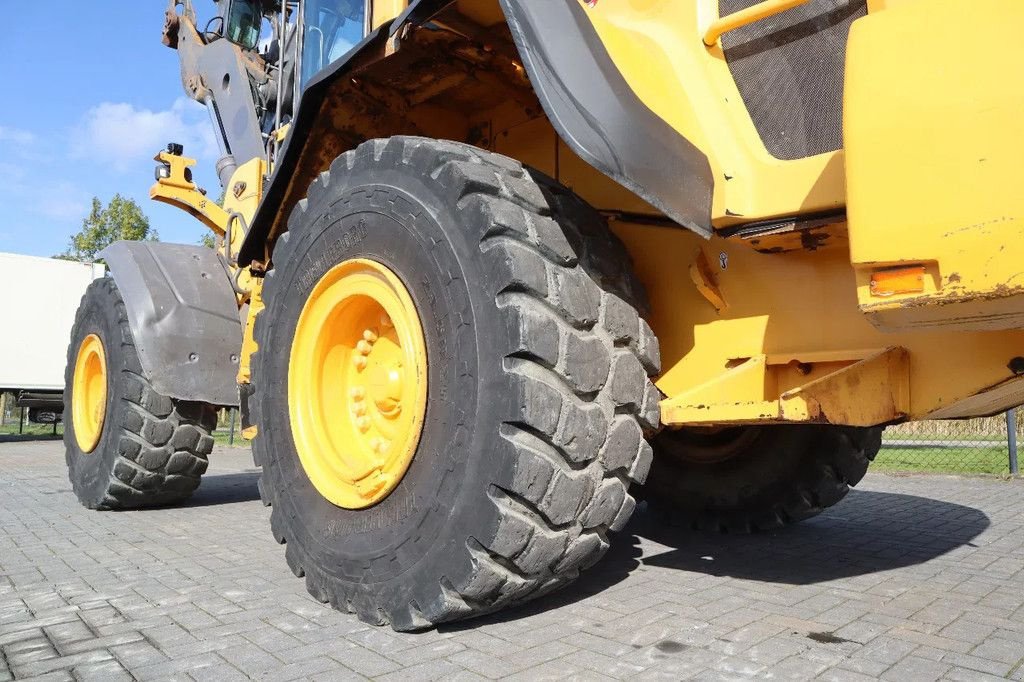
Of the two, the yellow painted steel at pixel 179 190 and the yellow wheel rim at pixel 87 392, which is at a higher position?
the yellow painted steel at pixel 179 190

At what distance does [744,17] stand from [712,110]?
313 mm

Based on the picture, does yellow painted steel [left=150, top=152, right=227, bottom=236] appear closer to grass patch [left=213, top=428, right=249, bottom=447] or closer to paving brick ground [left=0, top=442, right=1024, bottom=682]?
paving brick ground [left=0, top=442, right=1024, bottom=682]

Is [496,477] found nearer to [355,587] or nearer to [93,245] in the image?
[355,587]

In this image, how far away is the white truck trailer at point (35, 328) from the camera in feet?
46.3

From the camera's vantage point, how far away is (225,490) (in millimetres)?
6855

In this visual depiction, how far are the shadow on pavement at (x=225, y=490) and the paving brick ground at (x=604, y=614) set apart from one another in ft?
4.71

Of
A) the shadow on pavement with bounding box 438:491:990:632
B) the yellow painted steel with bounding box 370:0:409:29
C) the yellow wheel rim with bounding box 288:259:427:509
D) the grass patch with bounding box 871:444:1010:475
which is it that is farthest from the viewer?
the grass patch with bounding box 871:444:1010:475

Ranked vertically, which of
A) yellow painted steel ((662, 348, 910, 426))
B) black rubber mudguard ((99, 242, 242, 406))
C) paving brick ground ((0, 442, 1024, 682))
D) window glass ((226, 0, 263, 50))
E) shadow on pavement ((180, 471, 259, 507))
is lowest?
shadow on pavement ((180, 471, 259, 507))

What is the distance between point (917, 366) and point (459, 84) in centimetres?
204

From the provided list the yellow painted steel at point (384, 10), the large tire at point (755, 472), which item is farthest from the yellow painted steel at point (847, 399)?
the yellow painted steel at point (384, 10)

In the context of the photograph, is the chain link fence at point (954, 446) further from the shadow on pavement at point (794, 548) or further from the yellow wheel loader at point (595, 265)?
the yellow wheel loader at point (595, 265)

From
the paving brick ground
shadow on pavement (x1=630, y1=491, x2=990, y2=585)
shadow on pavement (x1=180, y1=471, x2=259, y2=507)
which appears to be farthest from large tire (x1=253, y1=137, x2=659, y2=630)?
shadow on pavement (x1=180, y1=471, x2=259, y2=507)

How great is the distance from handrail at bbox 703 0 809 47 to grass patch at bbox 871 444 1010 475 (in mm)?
6552

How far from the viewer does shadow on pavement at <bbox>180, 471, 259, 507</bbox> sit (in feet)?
19.7
